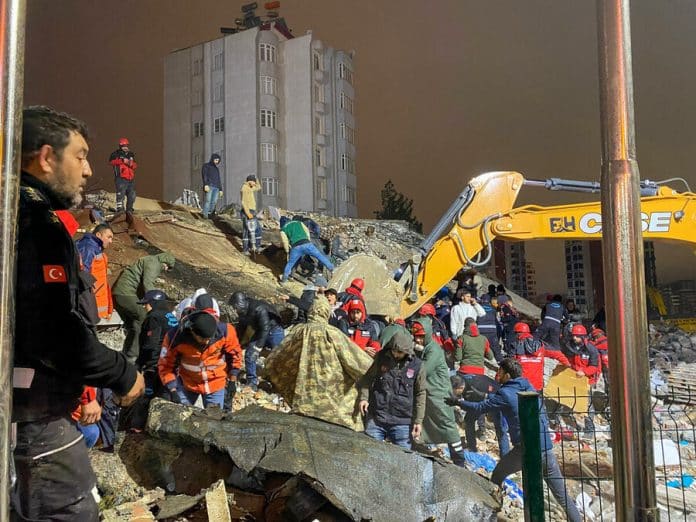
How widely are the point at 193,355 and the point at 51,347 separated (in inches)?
142

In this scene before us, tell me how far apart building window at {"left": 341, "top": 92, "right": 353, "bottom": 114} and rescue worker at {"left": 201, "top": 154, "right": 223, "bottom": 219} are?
16655 millimetres

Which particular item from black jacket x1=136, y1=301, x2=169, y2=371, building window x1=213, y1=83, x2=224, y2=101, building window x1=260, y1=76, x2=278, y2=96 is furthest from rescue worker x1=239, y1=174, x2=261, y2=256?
building window x1=213, y1=83, x2=224, y2=101

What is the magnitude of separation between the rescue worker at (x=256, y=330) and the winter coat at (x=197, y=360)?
71.7 inches

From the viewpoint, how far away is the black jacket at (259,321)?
7.40m

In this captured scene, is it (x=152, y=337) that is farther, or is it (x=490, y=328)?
(x=490, y=328)

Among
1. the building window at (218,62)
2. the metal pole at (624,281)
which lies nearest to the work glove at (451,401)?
the metal pole at (624,281)

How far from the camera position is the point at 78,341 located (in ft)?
5.66

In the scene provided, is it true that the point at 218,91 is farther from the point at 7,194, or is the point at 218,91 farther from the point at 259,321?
the point at 7,194

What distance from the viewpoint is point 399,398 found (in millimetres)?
5500

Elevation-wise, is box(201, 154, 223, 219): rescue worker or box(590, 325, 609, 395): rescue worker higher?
box(201, 154, 223, 219): rescue worker

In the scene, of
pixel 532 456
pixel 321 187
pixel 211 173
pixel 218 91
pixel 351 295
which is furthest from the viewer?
pixel 321 187

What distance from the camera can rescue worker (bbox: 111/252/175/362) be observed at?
23.7ft

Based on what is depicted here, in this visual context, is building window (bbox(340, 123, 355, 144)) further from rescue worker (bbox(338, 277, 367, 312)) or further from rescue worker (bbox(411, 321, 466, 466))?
rescue worker (bbox(411, 321, 466, 466))

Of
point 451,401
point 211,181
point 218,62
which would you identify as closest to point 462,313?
point 451,401
